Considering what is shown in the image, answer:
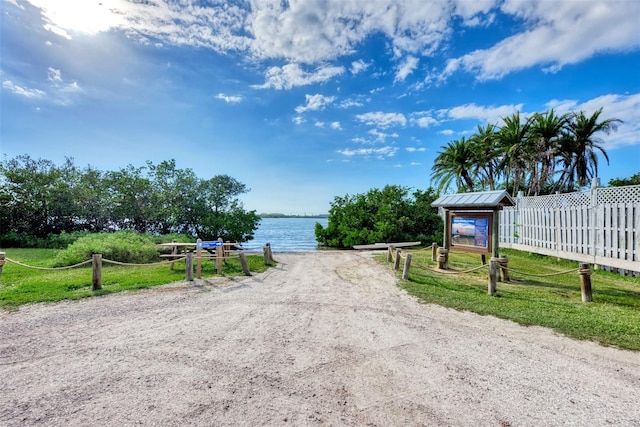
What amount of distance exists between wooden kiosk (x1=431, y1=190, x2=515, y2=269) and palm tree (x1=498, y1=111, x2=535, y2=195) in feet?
42.3

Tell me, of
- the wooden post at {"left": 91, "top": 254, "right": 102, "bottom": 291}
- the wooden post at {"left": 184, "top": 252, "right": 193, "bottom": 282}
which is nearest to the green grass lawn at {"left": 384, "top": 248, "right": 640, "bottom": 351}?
the wooden post at {"left": 184, "top": 252, "right": 193, "bottom": 282}

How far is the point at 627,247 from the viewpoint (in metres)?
8.50

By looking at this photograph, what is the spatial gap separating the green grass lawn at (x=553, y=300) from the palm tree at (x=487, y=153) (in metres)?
14.0

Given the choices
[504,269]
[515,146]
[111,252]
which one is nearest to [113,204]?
[111,252]

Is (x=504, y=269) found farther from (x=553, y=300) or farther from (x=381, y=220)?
(x=381, y=220)

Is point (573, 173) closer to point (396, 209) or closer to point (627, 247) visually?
point (396, 209)

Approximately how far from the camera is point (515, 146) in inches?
752

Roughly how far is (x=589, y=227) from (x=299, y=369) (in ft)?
36.6

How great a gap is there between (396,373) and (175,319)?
3.91 meters

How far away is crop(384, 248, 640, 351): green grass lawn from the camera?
15.5 feet

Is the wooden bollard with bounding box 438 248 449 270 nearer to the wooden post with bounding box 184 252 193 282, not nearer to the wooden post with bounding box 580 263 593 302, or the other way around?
the wooden post with bounding box 580 263 593 302

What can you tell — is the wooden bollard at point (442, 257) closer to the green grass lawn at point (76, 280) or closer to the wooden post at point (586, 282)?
Answer: the wooden post at point (586, 282)

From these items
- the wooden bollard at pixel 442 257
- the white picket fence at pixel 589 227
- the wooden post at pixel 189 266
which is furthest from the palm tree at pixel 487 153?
the wooden post at pixel 189 266

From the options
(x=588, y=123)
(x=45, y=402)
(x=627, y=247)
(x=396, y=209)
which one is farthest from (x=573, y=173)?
(x=45, y=402)
